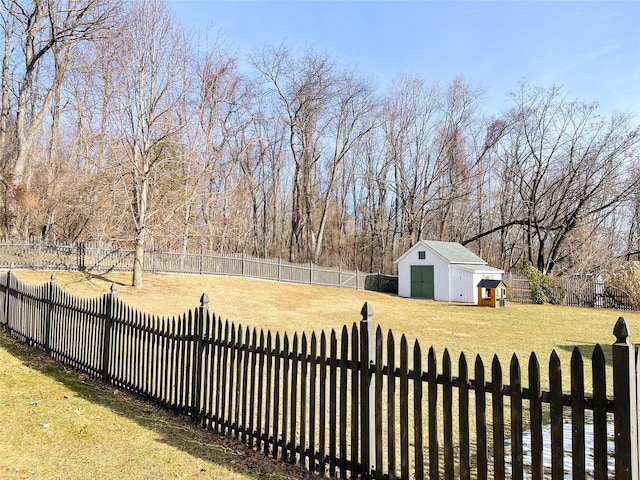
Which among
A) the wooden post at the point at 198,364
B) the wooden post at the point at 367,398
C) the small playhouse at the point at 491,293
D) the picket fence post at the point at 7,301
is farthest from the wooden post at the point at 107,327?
the small playhouse at the point at 491,293

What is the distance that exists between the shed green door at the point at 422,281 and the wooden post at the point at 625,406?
26.4 m

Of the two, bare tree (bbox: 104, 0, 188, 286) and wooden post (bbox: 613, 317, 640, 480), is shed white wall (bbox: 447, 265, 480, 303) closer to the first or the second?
bare tree (bbox: 104, 0, 188, 286)

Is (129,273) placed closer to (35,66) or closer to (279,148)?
(35,66)

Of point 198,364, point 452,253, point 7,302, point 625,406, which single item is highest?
point 452,253

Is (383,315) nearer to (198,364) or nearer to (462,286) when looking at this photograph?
(462,286)

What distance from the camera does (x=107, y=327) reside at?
6.55m

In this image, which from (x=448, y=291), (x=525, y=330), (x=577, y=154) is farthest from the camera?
(x=577, y=154)

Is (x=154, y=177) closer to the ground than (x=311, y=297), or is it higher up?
higher up

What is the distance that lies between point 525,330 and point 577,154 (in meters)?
22.6

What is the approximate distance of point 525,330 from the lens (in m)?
15.0

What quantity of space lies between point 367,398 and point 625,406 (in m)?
1.83

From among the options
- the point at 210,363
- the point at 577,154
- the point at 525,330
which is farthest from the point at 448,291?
the point at 210,363

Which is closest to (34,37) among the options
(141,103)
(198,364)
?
(141,103)

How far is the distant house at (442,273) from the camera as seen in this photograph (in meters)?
26.7
